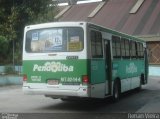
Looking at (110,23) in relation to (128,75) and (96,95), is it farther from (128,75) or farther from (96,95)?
(96,95)

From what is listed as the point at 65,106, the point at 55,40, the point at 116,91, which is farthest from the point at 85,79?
the point at 116,91

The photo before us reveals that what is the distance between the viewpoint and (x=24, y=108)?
15.1 m

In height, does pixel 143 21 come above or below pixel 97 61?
above

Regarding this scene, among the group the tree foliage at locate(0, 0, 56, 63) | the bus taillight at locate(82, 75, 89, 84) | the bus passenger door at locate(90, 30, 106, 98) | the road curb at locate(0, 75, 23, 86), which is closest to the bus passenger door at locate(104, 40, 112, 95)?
the bus passenger door at locate(90, 30, 106, 98)

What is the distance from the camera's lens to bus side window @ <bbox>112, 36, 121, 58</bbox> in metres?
17.0

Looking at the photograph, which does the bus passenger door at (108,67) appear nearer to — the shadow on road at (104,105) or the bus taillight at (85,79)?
the shadow on road at (104,105)

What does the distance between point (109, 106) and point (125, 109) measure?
1187 mm

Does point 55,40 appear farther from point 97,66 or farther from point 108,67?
point 108,67

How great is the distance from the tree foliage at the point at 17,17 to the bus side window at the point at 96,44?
14101 mm

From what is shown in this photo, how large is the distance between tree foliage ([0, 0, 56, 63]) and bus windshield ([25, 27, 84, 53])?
44.9 feet

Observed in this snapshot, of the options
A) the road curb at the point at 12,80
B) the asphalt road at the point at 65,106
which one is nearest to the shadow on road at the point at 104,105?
the asphalt road at the point at 65,106

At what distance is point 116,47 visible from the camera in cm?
1738

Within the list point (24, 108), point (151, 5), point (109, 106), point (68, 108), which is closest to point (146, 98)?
point (109, 106)

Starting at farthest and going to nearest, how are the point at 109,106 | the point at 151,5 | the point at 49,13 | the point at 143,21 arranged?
the point at 151,5
the point at 143,21
the point at 49,13
the point at 109,106
